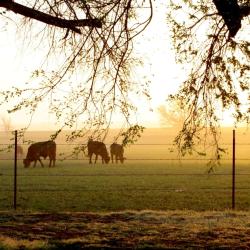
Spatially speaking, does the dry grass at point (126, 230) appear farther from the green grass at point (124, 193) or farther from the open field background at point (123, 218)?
the green grass at point (124, 193)

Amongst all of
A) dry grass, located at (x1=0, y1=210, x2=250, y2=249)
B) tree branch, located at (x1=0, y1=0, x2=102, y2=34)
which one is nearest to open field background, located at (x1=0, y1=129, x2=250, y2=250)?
dry grass, located at (x1=0, y1=210, x2=250, y2=249)

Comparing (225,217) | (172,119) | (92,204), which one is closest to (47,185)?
(92,204)

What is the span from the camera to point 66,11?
973 cm

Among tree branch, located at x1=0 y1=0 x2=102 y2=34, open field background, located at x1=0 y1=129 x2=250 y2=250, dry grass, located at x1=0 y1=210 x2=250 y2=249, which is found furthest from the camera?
tree branch, located at x1=0 y1=0 x2=102 y2=34

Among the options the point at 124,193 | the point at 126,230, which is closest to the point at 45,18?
the point at 126,230

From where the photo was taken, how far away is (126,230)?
10258 millimetres

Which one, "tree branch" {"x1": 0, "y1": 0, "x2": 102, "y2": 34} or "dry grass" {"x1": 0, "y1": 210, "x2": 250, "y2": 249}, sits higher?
"tree branch" {"x1": 0, "y1": 0, "x2": 102, "y2": 34}

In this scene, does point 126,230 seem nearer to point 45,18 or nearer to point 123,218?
point 123,218

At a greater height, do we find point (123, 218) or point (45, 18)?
point (45, 18)

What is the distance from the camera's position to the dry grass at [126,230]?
891 cm

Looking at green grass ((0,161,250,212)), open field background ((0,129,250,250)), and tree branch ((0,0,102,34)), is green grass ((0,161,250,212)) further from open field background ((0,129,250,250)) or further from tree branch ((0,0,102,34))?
tree branch ((0,0,102,34))

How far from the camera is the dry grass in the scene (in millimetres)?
8906

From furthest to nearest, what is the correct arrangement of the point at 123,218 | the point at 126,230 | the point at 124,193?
the point at 124,193 → the point at 123,218 → the point at 126,230

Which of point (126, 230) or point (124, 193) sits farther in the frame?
point (124, 193)
